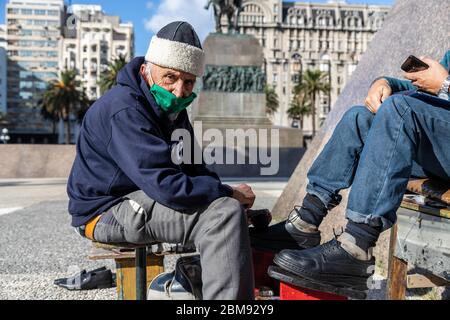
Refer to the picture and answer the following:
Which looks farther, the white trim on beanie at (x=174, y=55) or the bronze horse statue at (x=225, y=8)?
the bronze horse statue at (x=225, y=8)

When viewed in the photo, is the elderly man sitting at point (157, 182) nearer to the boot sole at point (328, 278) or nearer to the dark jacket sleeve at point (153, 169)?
the dark jacket sleeve at point (153, 169)

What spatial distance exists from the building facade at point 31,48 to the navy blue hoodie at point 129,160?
104942 millimetres

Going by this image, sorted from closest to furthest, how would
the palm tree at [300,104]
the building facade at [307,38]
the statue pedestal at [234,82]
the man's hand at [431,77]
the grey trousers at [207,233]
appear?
1. the grey trousers at [207,233]
2. the man's hand at [431,77]
3. the statue pedestal at [234,82]
4. the palm tree at [300,104]
5. the building facade at [307,38]

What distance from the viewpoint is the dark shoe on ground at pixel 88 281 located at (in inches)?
128

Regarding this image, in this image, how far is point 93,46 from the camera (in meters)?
97.9

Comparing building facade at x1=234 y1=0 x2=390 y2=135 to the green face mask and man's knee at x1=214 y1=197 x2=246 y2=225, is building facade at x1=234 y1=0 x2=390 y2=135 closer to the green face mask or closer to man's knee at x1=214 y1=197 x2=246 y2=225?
the green face mask

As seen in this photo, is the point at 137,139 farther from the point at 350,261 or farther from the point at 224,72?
the point at 224,72

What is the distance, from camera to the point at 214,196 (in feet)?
5.36

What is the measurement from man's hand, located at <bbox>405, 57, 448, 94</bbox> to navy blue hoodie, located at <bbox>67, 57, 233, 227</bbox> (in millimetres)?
1002

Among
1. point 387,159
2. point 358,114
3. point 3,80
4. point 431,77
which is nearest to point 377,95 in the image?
point 358,114

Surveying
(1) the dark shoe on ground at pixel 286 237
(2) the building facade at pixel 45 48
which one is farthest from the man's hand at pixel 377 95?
(2) the building facade at pixel 45 48

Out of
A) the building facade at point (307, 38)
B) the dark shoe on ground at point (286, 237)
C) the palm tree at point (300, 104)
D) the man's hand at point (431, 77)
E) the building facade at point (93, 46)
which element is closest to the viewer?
the dark shoe on ground at point (286, 237)

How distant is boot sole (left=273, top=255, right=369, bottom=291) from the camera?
170 cm

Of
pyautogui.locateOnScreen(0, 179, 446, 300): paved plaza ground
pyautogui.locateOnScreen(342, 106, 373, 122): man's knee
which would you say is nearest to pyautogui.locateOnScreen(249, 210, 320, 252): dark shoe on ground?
pyautogui.locateOnScreen(342, 106, 373, 122): man's knee
